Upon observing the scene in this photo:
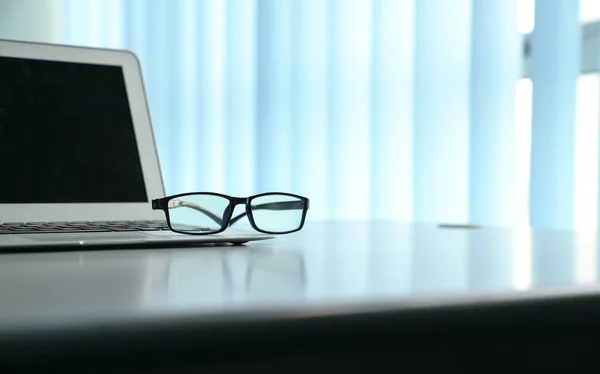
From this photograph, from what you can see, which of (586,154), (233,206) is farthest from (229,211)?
(586,154)

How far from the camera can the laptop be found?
694 millimetres

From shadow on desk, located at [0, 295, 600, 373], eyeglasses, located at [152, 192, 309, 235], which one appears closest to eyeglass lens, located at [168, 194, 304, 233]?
eyeglasses, located at [152, 192, 309, 235]

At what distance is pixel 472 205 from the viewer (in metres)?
1.29

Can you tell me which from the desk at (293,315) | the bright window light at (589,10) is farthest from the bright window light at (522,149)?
the desk at (293,315)

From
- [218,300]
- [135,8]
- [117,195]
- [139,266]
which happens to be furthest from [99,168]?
[135,8]

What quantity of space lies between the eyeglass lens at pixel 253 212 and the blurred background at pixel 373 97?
759 mm

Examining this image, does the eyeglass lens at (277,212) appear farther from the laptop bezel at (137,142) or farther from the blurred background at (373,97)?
the blurred background at (373,97)

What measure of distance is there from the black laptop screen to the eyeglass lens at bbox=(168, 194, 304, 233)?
18cm

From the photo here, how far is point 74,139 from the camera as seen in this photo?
73cm

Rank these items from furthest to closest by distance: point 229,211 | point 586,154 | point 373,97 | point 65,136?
point 373,97, point 586,154, point 65,136, point 229,211

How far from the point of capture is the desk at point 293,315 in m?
0.19

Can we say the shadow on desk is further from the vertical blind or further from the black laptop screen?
the vertical blind

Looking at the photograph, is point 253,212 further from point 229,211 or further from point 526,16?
point 526,16

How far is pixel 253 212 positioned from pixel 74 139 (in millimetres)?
296
